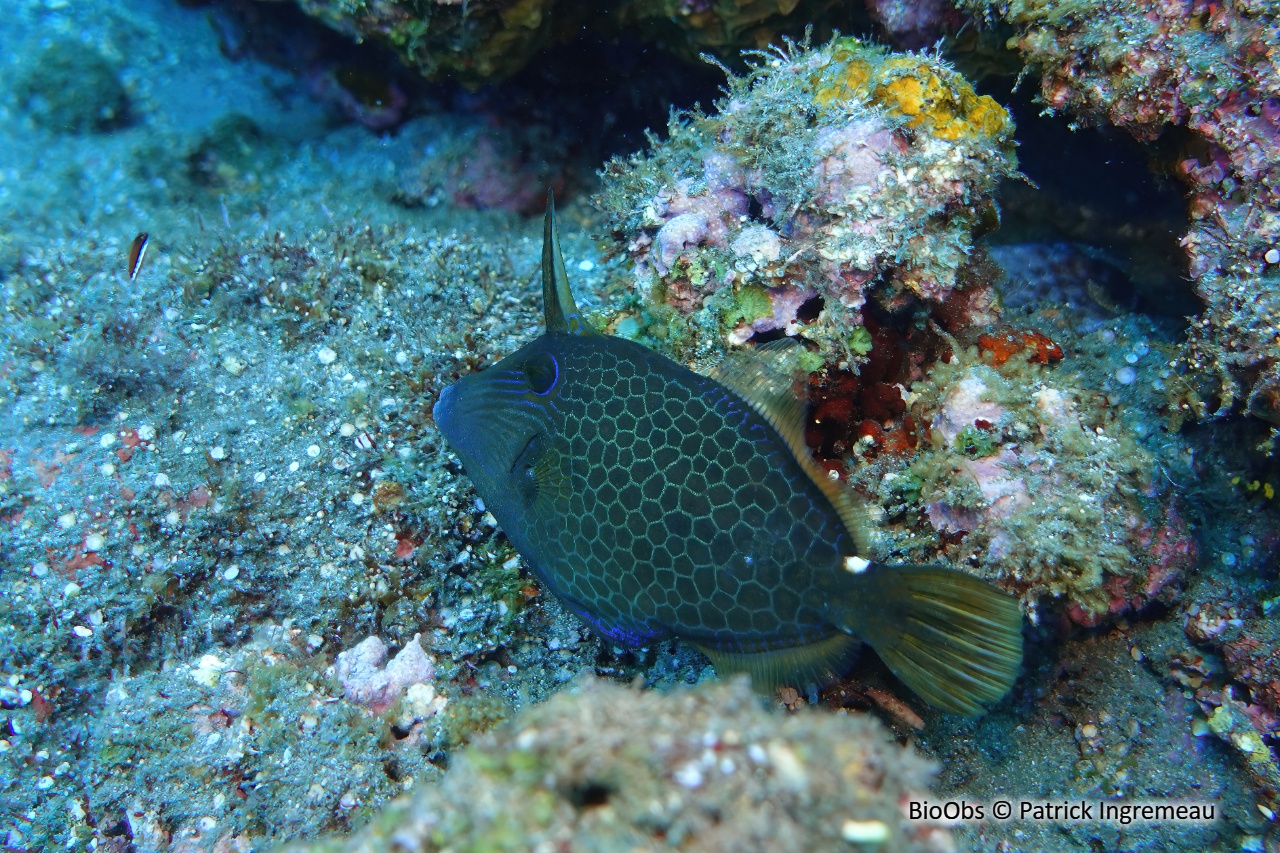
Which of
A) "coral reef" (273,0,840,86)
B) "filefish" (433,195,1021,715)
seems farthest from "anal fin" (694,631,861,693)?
"coral reef" (273,0,840,86)

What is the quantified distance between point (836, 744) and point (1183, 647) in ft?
11.0

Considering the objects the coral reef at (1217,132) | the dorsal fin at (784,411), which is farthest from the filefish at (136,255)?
the coral reef at (1217,132)

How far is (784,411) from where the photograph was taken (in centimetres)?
257

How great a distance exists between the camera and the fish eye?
302 cm

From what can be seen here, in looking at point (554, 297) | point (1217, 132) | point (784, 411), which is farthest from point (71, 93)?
point (1217, 132)

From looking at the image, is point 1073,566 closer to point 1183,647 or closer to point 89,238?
point 1183,647

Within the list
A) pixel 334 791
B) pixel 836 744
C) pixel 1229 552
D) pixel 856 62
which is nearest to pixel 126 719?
pixel 334 791

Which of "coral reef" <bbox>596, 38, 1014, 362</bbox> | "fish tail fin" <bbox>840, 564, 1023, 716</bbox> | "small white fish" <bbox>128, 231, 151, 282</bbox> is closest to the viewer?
"fish tail fin" <bbox>840, 564, 1023, 716</bbox>

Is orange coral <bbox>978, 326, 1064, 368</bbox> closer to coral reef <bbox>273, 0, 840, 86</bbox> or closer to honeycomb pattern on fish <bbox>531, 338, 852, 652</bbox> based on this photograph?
honeycomb pattern on fish <bbox>531, 338, 852, 652</bbox>

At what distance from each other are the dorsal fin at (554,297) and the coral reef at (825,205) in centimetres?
57

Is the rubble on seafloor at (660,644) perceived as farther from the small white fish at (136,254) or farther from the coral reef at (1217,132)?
the small white fish at (136,254)

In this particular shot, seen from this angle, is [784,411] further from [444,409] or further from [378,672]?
[378,672]

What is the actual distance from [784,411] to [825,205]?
128 centimetres

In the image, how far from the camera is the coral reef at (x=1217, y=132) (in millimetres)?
2963
